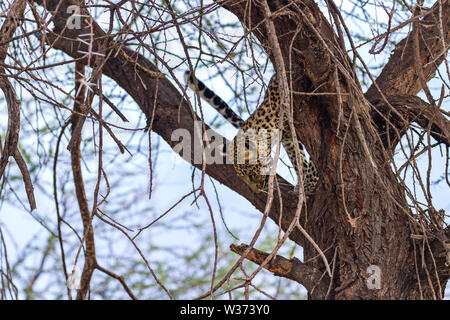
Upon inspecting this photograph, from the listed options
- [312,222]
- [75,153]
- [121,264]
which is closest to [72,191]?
[121,264]

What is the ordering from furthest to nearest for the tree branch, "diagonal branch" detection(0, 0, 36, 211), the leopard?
the leopard < the tree branch < "diagonal branch" detection(0, 0, 36, 211)

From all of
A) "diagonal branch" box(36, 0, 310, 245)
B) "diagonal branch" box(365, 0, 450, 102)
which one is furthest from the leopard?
"diagonal branch" box(365, 0, 450, 102)

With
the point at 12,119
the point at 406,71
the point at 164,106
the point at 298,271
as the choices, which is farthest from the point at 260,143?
the point at 12,119

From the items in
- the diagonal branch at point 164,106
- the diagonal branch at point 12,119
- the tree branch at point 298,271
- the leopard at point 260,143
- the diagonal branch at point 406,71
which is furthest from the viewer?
the leopard at point 260,143

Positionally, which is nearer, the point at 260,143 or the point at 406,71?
the point at 406,71

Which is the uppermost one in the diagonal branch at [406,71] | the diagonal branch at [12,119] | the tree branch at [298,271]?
the diagonal branch at [406,71]

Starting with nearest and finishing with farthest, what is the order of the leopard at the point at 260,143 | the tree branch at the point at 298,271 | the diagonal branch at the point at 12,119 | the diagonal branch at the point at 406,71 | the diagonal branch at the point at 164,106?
the diagonal branch at the point at 12,119 < the tree branch at the point at 298,271 < the diagonal branch at the point at 406,71 < the diagonal branch at the point at 164,106 < the leopard at the point at 260,143

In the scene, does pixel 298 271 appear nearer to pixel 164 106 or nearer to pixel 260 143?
pixel 164 106

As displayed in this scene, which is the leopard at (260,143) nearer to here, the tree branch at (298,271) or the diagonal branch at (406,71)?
the diagonal branch at (406,71)

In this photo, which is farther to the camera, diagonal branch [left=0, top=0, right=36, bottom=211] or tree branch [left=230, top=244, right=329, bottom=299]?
tree branch [left=230, top=244, right=329, bottom=299]

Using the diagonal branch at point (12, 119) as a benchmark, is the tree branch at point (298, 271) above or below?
below

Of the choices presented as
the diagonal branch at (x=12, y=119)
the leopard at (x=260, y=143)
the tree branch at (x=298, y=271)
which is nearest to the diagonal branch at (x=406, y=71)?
the leopard at (x=260, y=143)

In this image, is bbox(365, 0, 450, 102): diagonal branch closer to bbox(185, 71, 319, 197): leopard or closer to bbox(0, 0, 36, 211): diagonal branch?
bbox(185, 71, 319, 197): leopard

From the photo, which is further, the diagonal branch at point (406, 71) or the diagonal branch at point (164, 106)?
the diagonal branch at point (164, 106)
